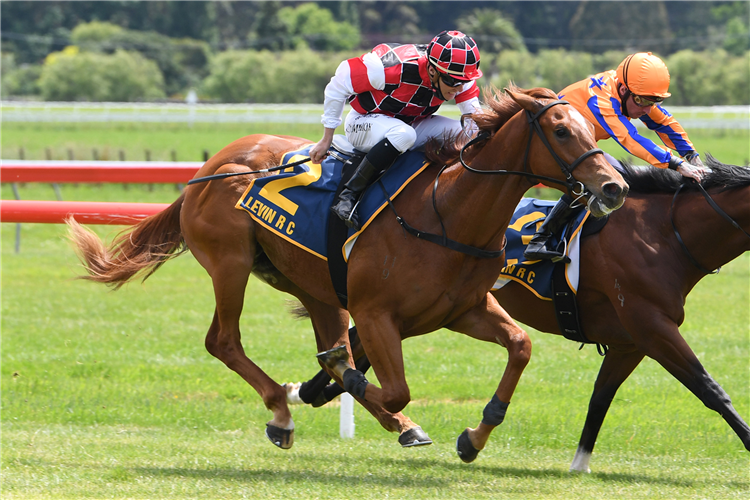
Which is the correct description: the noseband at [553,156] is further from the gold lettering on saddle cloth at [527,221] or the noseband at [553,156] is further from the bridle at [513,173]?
the gold lettering on saddle cloth at [527,221]

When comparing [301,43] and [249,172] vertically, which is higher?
[249,172]

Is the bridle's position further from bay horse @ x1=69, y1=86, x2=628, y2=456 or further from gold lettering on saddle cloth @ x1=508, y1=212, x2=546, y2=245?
gold lettering on saddle cloth @ x1=508, y1=212, x2=546, y2=245

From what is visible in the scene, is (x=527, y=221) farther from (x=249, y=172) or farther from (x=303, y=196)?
(x=249, y=172)

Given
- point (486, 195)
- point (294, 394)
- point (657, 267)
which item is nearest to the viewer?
point (486, 195)

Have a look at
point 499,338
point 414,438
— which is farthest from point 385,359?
point 499,338

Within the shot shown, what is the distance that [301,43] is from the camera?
2562 inches

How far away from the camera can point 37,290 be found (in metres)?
9.79

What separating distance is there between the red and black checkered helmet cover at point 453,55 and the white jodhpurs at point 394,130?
0.36m

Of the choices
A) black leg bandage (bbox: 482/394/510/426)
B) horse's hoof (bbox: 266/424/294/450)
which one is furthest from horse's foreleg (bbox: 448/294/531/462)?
horse's hoof (bbox: 266/424/294/450)

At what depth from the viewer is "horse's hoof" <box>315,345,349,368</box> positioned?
4656 mm

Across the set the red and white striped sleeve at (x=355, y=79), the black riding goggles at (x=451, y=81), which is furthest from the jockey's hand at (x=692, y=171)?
the red and white striped sleeve at (x=355, y=79)

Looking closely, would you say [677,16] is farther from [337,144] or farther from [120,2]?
[337,144]

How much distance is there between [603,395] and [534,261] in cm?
86

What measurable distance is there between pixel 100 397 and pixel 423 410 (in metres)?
2.33
